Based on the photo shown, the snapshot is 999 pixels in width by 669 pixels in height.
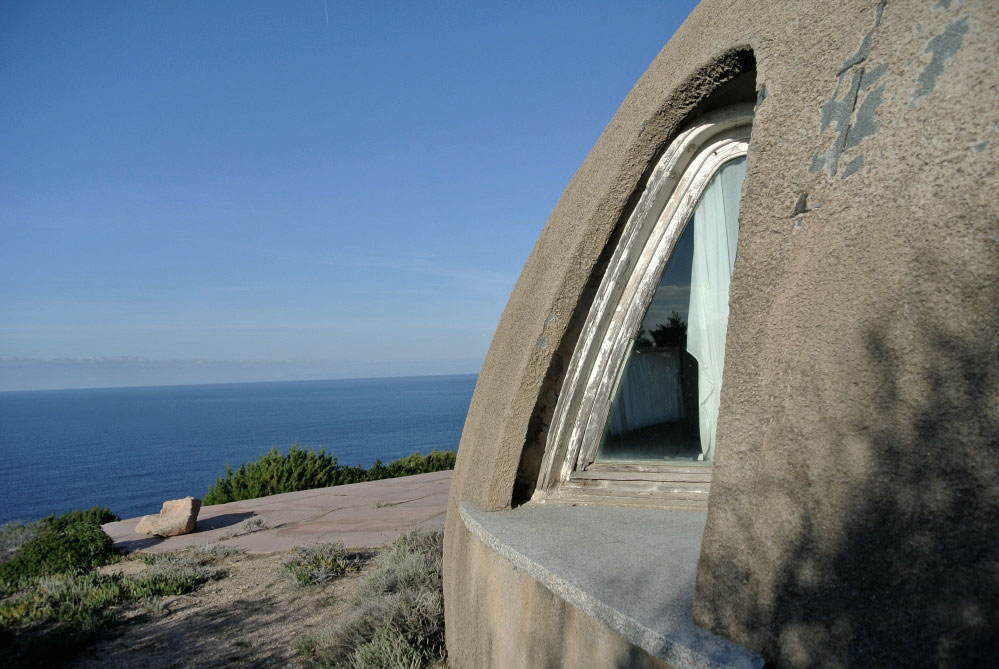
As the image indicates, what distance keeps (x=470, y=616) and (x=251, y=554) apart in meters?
4.21

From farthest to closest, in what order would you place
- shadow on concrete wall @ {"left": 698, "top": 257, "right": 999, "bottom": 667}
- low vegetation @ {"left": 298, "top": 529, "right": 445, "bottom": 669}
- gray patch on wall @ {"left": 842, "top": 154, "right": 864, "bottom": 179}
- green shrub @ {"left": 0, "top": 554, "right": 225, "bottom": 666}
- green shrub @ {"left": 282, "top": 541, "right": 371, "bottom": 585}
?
green shrub @ {"left": 282, "top": 541, "right": 371, "bottom": 585} < green shrub @ {"left": 0, "top": 554, "right": 225, "bottom": 666} < low vegetation @ {"left": 298, "top": 529, "right": 445, "bottom": 669} < gray patch on wall @ {"left": 842, "top": 154, "right": 864, "bottom": 179} < shadow on concrete wall @ {"left": 698, "top": 257, "right": 999, "bottom": 667}

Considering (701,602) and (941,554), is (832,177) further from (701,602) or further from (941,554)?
(701,602)

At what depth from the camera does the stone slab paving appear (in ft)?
23.9

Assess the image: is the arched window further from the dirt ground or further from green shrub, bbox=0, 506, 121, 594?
green shrub, bbox=0, 506, 121, 594

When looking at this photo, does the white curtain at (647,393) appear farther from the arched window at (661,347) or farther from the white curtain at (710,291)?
the white curtain at (710,291)

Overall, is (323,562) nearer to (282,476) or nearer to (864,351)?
(864,351)

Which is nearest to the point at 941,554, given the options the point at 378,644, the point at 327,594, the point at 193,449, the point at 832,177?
the point at 832,177

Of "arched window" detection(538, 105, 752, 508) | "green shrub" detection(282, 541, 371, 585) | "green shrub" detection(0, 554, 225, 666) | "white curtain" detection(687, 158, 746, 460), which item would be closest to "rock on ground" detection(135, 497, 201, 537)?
"green shrub" detection(0, 554, 225, 666)

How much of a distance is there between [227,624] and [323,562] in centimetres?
118

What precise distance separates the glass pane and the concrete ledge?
340mm

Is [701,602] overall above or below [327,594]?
above

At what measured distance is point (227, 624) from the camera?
4.80 meters

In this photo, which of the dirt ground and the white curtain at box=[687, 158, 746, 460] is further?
the dirt ground

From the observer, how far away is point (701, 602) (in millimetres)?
1888
